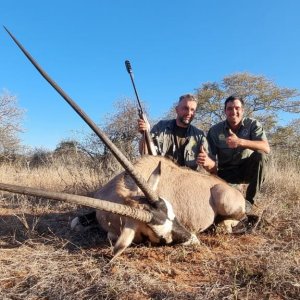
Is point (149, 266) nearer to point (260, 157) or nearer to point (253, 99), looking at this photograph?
point (260, 157)

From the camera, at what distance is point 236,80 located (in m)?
16.1

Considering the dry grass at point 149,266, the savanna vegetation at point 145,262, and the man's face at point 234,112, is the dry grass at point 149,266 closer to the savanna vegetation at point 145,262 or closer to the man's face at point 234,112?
the savanna vegetation at point 145,262

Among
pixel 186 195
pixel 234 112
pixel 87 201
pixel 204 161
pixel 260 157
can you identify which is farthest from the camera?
pixel 234 112

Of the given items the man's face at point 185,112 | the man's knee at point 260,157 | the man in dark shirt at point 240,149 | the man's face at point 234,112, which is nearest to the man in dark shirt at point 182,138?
the man's face at point 185,112

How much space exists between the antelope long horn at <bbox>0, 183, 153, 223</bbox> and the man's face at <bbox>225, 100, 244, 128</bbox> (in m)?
2.32

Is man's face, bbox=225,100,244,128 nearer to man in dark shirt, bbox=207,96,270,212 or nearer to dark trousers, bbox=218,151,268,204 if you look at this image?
man in dark shirt, bbox=207,96,270,212

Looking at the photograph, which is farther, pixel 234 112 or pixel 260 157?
pixel 234 112

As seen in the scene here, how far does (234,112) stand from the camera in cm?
462

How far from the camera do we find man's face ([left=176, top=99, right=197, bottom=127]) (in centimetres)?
466

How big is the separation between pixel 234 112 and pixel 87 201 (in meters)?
2.83

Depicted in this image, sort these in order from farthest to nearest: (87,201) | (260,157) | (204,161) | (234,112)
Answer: (234,112) < (260,157) < (204,161) < (87,201)

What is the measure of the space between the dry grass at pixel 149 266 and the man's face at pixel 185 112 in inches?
57.3

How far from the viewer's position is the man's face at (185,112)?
4660 millimetres

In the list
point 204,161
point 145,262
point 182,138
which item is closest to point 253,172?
point 204,161
